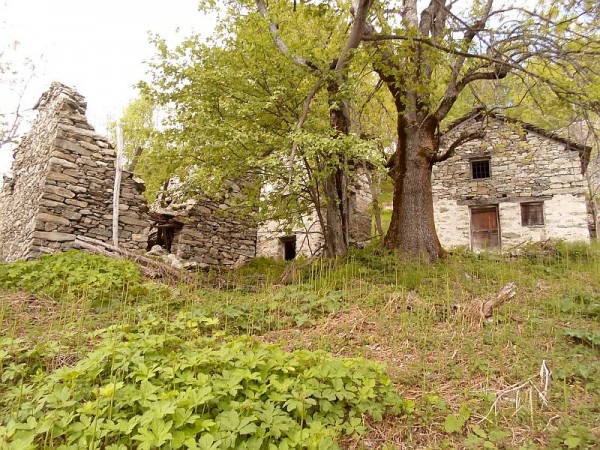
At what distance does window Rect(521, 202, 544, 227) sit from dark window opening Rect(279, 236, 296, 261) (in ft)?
28.3

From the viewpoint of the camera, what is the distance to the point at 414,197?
842 cm

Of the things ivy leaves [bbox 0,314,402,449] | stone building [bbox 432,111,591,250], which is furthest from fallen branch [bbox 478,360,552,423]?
stone building [bbox 432,111,591,250]

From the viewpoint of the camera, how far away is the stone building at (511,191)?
13961 millimetres

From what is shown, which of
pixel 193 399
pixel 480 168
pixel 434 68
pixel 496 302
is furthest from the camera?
pixel 480 168

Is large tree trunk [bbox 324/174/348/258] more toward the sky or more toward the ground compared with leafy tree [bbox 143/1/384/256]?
more toward the ground

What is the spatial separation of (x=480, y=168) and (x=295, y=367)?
1496 cm

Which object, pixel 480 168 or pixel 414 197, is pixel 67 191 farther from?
pixel 480 168

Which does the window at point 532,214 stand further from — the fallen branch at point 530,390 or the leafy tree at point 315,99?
the fallen branch at point 530,390

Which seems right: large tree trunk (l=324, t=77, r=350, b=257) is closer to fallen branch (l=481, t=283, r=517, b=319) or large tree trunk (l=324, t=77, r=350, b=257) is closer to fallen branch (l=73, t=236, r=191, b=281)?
fallen branch (l=73, t=236, r=191, b=281)

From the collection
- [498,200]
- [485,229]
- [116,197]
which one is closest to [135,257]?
[116,197]

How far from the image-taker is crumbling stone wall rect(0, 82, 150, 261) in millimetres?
8766

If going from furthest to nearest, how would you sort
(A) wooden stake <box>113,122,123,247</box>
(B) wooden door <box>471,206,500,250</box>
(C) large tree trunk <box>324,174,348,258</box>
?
(B) wooden door <box>471,206,500,250</box>, (A) wooden stake <box>113,122,123,247</box>, (C) large tree trunk <box>324,174,348,258</box>

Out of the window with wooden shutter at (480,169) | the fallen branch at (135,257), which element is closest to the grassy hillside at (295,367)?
the fallen branch at (135,257)

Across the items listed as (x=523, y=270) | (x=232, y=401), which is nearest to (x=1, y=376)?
(x=232, y=401)
